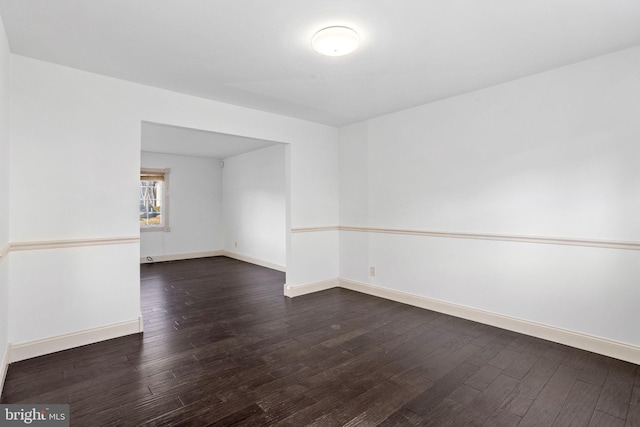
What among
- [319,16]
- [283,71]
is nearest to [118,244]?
[283,71]

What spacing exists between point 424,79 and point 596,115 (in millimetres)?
1433

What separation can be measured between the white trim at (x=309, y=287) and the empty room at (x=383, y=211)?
6.6 inches

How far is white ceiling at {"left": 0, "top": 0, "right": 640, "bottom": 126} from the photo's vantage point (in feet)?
6.40

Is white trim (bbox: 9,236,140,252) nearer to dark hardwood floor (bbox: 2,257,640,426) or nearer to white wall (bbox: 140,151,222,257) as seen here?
dark hardwood floor (bbox: 2,257,640,426)

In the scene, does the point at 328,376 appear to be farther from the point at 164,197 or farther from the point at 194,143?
the point at 164,197

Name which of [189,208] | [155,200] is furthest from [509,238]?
Result: [155,200]

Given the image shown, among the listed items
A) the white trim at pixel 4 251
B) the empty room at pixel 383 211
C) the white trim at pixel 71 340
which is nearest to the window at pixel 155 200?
the empty room at pixel 383 211

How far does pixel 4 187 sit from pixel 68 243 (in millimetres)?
646

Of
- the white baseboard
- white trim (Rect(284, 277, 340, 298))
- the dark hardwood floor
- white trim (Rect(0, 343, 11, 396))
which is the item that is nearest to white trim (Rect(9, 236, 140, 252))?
white trim (Rect(0, 343, 11, 396))

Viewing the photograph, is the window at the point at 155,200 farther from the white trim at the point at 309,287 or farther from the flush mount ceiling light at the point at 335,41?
the flush mount ceiling light at the point at 335,41

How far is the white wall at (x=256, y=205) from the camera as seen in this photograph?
6.06 metres

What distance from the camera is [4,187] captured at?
7.52 feet

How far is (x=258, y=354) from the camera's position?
8.59 feet

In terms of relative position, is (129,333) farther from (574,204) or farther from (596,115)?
(596,115)
